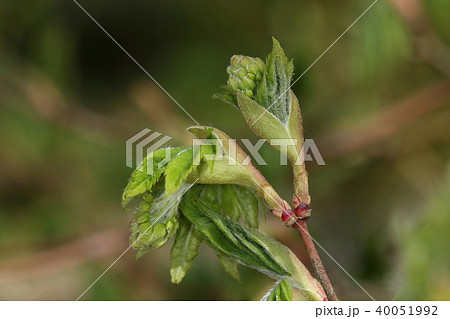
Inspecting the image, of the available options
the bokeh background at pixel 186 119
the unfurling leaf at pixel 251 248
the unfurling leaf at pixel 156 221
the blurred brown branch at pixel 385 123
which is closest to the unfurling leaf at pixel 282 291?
the unfurling leaf at pixel 251 248

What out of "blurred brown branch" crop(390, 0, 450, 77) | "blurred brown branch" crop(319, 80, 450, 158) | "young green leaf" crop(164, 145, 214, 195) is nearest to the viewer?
"young green leaf" crop(164, 145, 214, 195)

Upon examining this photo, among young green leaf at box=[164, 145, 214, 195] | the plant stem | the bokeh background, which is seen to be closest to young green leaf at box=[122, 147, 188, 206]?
young green leaf at box=[164, 145, 214, 195]

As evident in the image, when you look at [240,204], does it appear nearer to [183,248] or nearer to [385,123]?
[183,248]

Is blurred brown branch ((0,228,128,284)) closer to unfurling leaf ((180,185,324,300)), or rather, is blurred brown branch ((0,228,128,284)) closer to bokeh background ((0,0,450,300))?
bokeh background ((0,0,450,300))

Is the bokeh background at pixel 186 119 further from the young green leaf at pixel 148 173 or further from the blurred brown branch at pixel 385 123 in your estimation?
the young green leaf at pixel 148 173

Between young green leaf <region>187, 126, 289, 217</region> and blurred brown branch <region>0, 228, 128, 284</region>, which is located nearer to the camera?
young green leaf <region>187, 126, 289, 217</region>

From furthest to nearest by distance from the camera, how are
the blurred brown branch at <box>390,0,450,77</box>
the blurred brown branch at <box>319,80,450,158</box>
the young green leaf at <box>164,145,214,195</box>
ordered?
the blurred brown branch at <box>319,80,450,158</box> → the blurred brown branch at <box>390,0,450,77</box> → the young green leaf at <box>164,145,214,195</box>

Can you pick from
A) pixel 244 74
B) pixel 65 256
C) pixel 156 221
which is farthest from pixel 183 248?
pixel 65 256
